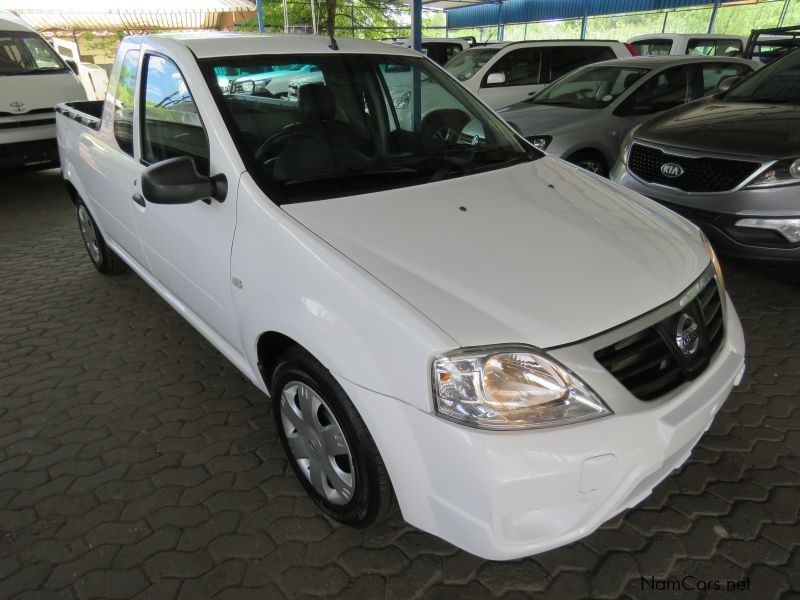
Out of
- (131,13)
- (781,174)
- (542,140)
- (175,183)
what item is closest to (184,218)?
(175,183)

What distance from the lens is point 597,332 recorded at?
5.21ft

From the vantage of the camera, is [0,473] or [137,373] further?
[137,373]

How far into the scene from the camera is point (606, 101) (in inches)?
233

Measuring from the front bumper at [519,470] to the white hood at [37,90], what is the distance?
7.27 m

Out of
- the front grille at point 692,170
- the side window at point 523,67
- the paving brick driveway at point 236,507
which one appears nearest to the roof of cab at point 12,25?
the paving brick driveway at point 236,507

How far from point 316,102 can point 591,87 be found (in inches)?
196

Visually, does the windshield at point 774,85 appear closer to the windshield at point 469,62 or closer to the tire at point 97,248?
the windshield at point 469,62

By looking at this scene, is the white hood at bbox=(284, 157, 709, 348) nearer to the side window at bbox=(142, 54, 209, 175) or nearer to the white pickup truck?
the white pickup truck

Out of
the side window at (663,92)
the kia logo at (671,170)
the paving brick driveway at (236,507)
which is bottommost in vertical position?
the paving brick driveway at (236,507)

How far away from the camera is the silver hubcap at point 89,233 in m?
4.18

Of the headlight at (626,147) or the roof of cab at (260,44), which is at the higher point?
the roof of cab at (260,44)

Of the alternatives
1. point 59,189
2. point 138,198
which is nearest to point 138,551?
point 138,198

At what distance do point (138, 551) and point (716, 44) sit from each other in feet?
44.8

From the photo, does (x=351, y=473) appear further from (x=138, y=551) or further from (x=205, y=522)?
(x=138, y=551)
